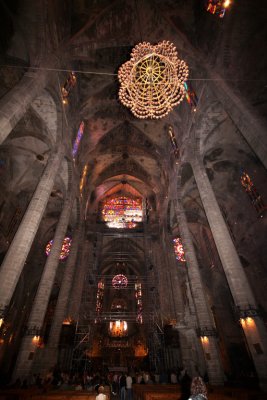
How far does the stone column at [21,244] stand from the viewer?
749 cm

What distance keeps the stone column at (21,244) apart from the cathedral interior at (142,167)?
0.04m

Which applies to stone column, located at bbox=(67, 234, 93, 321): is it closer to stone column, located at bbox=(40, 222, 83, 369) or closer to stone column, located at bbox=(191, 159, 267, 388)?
stone column, located at bbox=(40, 222, 83, 369)

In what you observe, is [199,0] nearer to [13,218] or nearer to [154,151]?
[154,151]

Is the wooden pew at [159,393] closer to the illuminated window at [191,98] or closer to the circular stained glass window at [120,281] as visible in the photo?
the illuminated window at [191,98]

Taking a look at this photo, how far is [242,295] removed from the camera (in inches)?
314

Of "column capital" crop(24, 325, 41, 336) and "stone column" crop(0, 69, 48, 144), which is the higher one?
"stone column" crop(0, 69, 48, 144)

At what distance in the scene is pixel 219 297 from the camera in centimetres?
1934

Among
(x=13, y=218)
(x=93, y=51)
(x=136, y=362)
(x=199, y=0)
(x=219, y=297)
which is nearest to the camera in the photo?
(x=199, y=0)

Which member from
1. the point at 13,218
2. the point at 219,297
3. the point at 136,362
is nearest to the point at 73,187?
the point at 13,218

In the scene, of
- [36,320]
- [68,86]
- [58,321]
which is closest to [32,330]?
[36,320]

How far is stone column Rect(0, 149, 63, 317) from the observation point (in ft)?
24.6

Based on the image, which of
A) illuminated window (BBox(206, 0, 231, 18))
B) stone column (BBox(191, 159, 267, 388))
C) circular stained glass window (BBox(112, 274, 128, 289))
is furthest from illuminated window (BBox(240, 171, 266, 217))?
circular stained glass window (BBox(112, 274, 128, 289))

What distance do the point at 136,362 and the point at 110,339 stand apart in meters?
4.65

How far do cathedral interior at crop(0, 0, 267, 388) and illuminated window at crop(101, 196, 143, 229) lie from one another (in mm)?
1393
